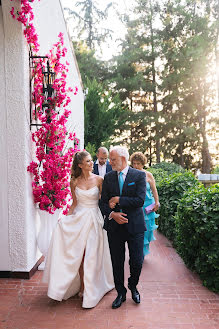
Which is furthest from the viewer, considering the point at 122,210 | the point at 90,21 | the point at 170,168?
the point at 90,21

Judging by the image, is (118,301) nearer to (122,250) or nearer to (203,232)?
(122,250)

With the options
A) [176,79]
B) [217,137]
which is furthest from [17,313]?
[217,137]

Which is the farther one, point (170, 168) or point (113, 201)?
point (170, 168)

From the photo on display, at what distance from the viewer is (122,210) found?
381cm

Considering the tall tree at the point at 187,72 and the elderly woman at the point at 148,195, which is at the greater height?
the tall tree at the point at 187,72

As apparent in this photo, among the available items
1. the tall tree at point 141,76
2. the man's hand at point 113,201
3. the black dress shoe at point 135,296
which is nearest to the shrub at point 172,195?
the black dress shoe at point 135,296

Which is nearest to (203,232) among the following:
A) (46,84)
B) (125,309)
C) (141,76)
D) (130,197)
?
(130,197)

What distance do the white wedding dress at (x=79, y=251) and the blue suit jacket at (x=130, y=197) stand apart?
1.03 ft

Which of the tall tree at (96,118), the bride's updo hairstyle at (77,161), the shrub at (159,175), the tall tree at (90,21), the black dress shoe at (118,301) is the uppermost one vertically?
the tall tree at (90,21)

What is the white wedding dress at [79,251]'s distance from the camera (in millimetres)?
3900

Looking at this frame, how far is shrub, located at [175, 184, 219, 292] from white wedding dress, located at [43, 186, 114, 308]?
52.6 inches

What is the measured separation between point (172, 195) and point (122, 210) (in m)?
3.45

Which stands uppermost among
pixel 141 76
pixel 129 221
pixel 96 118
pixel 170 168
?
pixel 141 76

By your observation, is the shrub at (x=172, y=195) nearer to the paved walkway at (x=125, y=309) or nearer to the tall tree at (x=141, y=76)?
the paved walkway at (x=125, y=309)
